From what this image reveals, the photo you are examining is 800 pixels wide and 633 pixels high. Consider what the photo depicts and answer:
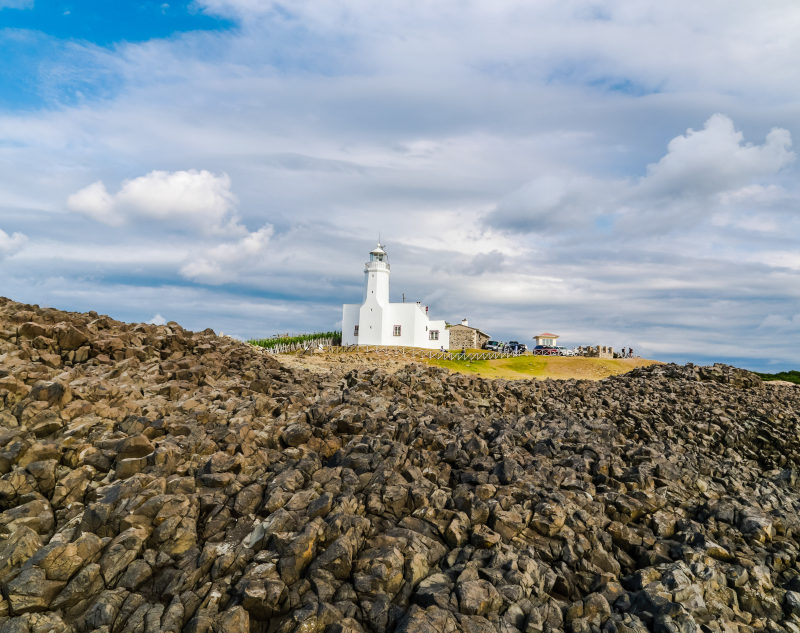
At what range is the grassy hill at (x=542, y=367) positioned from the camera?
54.0 meters

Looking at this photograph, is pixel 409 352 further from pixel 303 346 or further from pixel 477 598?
pixel 477 598

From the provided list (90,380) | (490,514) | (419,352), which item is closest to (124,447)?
(90,380)

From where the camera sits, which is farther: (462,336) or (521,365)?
(462,336)

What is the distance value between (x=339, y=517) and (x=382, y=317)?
60.1m

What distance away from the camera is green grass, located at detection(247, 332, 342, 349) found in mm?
62766

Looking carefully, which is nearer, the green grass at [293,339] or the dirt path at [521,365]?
the dirt path at [521,365]

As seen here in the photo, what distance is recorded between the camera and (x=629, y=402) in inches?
987

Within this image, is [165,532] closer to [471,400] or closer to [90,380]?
[90,380]

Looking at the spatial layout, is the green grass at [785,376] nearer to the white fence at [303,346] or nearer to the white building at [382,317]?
the white building at [382,317]

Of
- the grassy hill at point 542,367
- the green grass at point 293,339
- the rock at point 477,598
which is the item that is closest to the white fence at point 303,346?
the green grass at point 293,339

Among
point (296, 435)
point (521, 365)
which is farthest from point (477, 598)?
point (521, 365)

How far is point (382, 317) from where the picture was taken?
229 ft

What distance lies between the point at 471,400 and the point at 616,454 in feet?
21.9

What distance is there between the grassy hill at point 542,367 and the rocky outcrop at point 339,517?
35942mm
